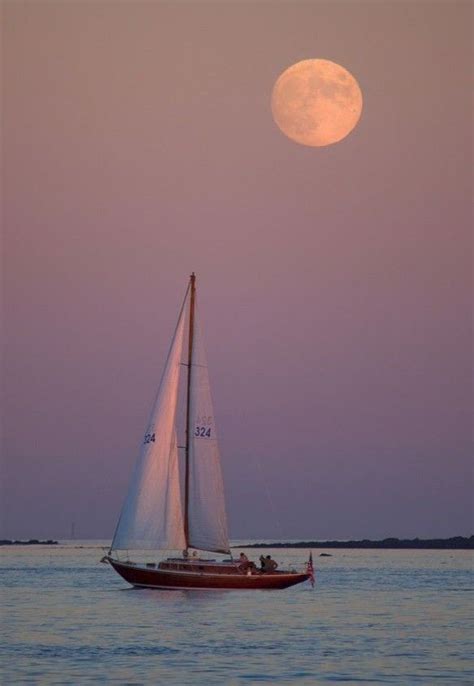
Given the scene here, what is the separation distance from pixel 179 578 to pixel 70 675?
1341 inches

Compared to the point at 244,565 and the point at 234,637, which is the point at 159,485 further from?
the point at 234,637

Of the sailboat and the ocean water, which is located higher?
the sailboat

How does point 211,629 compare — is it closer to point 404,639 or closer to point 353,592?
point 404,639

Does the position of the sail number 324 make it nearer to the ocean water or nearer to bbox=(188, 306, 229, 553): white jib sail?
bbox=(188, 306, 229, 553): white jib sail

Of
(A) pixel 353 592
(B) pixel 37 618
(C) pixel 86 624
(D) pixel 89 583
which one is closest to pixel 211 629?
(C) pixel 86 624

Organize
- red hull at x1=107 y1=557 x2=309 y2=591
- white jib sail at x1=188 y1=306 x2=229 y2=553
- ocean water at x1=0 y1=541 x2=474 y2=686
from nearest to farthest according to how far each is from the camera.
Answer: ocean water at x1=0 y1=541 x2=474 y2=686, red hull at x1=107 y1=557 x2=309 y2=591, white jib sail at x1=188 y1=306 x2=229 y2=553

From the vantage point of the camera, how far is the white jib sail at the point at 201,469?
262ft

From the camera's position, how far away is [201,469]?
79.9 metres

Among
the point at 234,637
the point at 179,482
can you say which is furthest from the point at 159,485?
the point at 234,637

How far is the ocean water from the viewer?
1751 inches

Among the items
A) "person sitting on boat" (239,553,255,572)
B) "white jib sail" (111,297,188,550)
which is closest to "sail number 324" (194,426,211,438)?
Answer: "white jib sail" (111,297,188,550)

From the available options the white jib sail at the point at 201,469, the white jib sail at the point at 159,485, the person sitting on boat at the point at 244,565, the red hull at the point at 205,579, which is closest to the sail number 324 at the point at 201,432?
the white jib sail at the point at 201,469

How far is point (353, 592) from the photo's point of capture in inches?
3844

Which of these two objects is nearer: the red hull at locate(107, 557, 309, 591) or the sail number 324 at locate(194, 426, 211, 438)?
the red hull at locate(107, 557, 309, 591)
